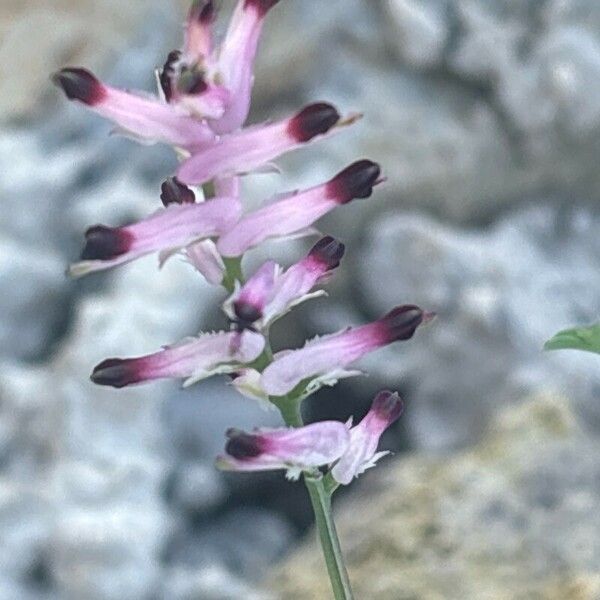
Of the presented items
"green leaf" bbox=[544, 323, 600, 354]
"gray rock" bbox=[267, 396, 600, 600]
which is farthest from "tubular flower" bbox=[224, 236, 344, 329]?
"gray rock" bbox=[267, 396, 600, 600]

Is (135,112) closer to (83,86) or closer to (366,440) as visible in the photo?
(83,86)

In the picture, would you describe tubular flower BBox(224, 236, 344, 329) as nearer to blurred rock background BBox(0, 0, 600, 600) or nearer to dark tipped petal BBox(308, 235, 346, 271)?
dark tipped petal BBox(308, 235, 346, 271)

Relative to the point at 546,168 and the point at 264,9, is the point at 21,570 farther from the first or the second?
the point at 264,9

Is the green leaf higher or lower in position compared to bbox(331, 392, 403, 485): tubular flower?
higher

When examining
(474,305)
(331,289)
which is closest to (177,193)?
(474,305)

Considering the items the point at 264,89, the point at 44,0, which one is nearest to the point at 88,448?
the point at 264,89

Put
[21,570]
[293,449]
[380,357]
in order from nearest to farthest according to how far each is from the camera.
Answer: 1. [293,449]
2. [21,570]
3. [380,357]
